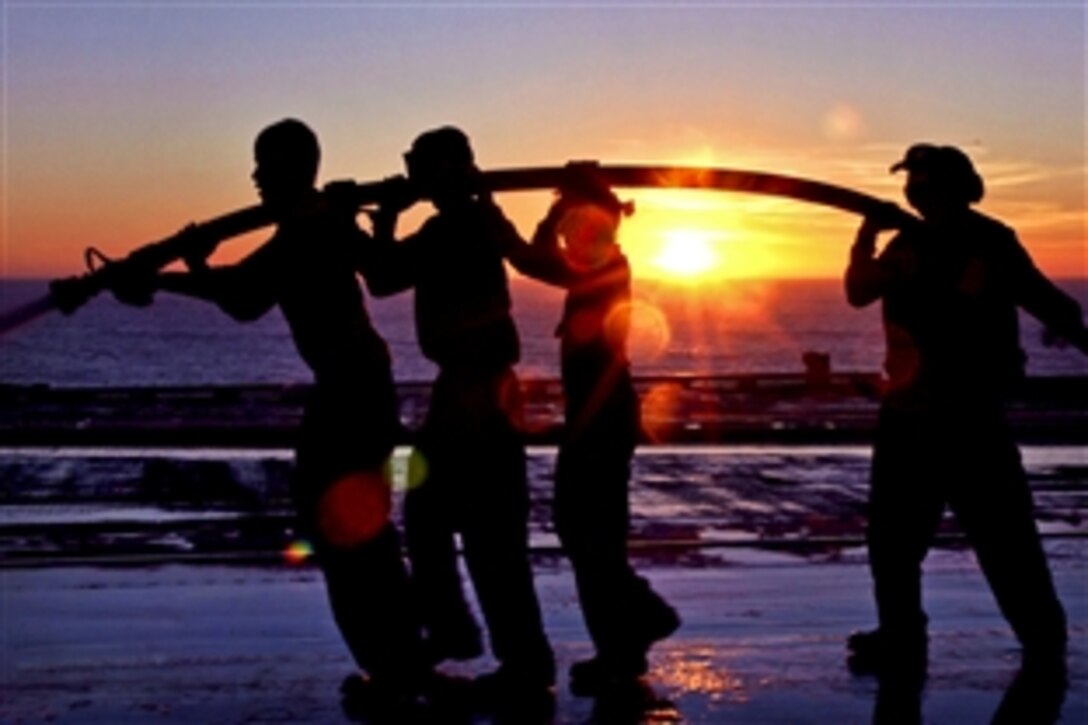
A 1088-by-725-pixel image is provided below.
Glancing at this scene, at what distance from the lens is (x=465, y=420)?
743 centimetres

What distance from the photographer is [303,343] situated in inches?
286

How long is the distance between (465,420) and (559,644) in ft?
5.68

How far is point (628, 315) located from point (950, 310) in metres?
1.35

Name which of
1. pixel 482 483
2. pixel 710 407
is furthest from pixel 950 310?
pixel 710 407

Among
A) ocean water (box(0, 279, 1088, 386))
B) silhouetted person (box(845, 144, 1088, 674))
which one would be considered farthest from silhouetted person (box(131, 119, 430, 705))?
ocean water (box(0, 279, 1088, 386))

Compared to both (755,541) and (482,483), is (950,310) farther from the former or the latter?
(755,541)

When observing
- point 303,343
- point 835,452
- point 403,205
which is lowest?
point 835,452

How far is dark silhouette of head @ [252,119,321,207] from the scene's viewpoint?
7.07 metres

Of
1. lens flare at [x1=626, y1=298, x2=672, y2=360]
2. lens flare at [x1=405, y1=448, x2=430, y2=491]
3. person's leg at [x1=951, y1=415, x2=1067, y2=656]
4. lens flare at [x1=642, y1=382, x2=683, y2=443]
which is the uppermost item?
lens flare at [x1=405, y1=448, x2=430, y2=491]

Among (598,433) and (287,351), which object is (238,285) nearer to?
(598,433)

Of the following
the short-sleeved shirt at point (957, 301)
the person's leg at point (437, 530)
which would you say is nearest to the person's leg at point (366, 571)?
the person's leg at point (437, 530)

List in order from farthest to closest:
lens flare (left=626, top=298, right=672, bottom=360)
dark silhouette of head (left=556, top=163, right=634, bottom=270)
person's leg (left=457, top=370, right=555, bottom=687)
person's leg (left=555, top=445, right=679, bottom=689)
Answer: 1. lens flare (left=626, top=298, right=672, bottom=360)
2. person's leg (left=555, top=445, right=679, bottom=689)
3. dark silhouette of head (left=556, top=163, right=634, bottom=270)
4. person's leg (left=457, top=370, right=555, bottom=687)

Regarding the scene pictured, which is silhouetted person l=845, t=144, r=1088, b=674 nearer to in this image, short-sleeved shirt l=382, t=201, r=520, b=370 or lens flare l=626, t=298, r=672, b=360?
short-sleeved shirt l=382, t=201, r=520, b=370

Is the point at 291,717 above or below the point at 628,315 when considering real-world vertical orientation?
below
